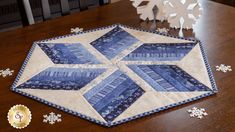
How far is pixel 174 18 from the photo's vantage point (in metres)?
1.37

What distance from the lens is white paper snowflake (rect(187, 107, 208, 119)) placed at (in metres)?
0.96

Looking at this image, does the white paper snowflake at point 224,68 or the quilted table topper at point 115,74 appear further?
the white paper snowflake at point 224,68

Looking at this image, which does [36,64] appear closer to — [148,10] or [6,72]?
[6,72]

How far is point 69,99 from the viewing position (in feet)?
3.39

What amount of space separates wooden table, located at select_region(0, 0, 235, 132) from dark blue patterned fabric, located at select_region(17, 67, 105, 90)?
8 cm

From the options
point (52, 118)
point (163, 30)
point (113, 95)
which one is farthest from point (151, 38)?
point (52, 118)

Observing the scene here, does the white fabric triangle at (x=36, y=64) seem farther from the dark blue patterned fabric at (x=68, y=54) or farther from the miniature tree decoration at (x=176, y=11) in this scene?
the miniature tree decoration at (x=176, y=11)

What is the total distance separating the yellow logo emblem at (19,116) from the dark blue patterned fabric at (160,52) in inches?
16.6

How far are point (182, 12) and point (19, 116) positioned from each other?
74 centimetres

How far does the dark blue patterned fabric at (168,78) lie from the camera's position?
3.50 ft

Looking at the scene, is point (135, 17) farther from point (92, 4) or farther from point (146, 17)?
point (92, 4)

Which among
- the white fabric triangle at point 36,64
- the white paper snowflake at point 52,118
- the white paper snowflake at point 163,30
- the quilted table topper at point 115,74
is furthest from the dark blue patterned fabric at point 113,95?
the white paper snowflake at point 163,30

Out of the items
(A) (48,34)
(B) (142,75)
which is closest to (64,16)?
(A) (48,34)

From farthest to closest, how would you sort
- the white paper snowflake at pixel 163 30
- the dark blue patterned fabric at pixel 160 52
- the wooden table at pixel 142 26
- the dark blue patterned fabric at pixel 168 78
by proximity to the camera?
the white paper snowflake at pixel 163 30 → the dark blue patterned fabric at pixel 160 52 → the dark blue patterned fabric at pixel 168 78 → the wooden table at pixel 142 26
